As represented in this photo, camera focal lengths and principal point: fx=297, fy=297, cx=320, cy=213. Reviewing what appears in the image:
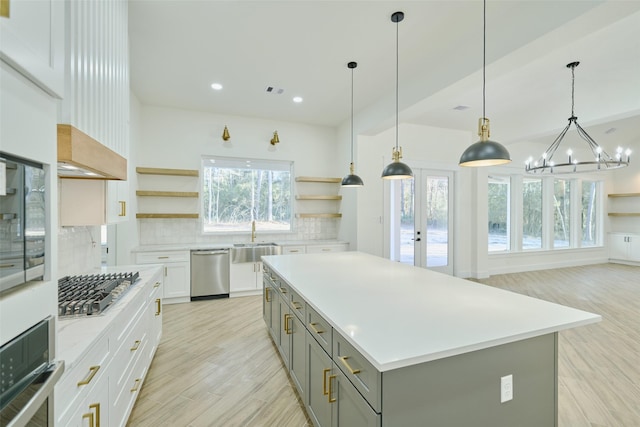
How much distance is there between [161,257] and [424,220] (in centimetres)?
462

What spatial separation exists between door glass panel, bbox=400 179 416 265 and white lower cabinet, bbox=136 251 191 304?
12.2 ft

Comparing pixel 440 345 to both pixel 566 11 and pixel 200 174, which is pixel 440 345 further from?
pixel 200 174

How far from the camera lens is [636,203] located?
7.99m

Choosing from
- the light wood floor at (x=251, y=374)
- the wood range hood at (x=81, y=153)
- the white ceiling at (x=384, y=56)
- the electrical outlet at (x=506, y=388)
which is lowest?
the light wood floor at (x=251, y=374)

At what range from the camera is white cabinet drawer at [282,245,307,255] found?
4.98m

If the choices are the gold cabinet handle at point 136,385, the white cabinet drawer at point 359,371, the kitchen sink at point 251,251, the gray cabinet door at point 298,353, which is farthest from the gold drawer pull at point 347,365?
the kitchen sink at point 251,251

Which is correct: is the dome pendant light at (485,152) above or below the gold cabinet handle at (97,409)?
above

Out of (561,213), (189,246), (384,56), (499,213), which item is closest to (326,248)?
(189,246)

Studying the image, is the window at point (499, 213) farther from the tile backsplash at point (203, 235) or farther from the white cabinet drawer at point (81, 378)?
the white cabinet drawer at point (81, 378)

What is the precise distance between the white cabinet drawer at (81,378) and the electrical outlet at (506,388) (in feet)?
5.78

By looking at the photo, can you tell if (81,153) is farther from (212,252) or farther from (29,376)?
(212,252)

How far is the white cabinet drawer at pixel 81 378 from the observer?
1.09 m

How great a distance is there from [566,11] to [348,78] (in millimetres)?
2220

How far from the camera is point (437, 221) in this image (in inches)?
234
